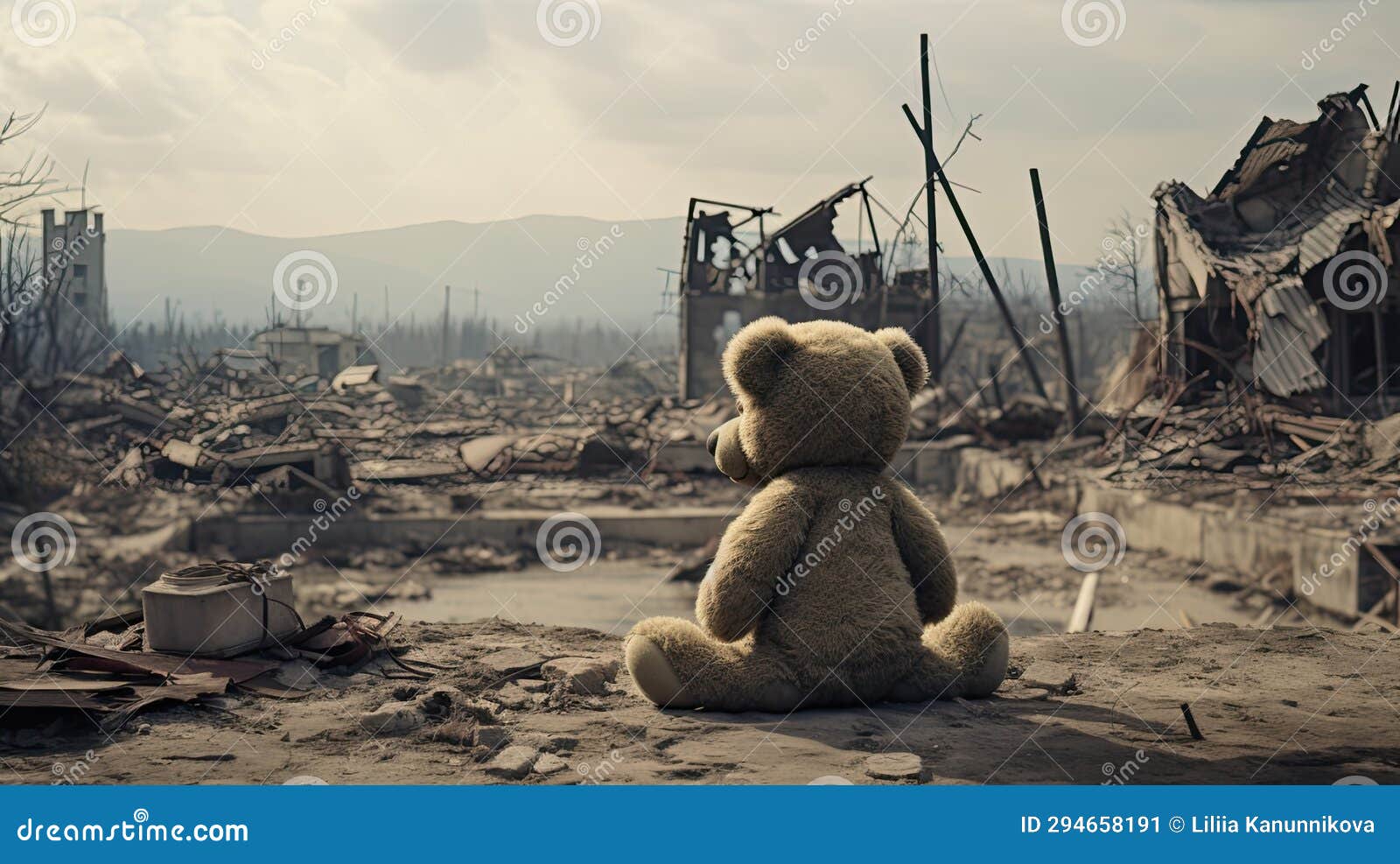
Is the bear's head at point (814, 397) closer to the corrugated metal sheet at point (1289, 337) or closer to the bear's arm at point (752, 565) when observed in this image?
the bear's arm at point (752, 565)

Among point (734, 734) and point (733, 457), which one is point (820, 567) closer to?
point (733, 457)

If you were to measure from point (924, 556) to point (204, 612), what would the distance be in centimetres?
273

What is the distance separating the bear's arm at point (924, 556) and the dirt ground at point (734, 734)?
1.16 feet

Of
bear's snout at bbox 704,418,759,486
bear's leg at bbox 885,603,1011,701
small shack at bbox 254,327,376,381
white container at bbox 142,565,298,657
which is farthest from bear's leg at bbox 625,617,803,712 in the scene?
small shack at bbox 254,327,376,381

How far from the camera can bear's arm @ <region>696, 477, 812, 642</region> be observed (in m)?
3.49

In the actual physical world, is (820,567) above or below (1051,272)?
below

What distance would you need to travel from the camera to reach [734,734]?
10.8ft

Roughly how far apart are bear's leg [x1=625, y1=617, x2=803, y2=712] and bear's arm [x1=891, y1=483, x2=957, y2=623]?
1.96 feet

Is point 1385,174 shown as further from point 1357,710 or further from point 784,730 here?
point 784,730

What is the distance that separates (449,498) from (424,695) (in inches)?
305

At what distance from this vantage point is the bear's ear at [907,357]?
383cm

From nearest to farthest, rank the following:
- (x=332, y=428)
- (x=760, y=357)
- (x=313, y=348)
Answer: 1. (x=760, y=357)
2. (x=332, y=428)
3. (x=313, y=348)

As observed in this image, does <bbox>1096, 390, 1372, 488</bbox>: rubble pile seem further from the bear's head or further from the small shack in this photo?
the small shack

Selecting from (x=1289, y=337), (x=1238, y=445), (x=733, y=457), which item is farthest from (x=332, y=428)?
(x=1289, y=337)
